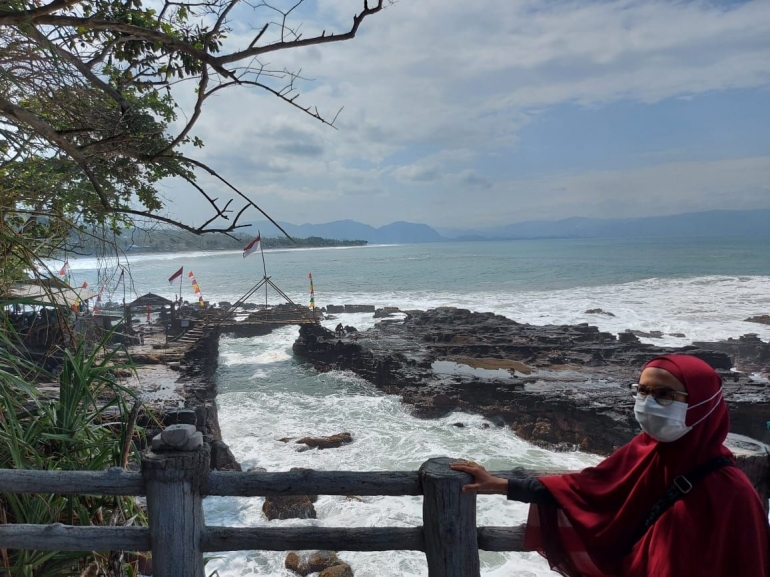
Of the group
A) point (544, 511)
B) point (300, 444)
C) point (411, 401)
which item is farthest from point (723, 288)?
point (544, 511)

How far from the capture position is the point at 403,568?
7.55 metres

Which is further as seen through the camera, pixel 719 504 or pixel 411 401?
pixel 411 401

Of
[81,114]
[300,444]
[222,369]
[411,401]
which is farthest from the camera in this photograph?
[222,369]

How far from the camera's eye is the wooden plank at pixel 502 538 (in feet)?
6.84

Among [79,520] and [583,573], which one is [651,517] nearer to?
[583,573]

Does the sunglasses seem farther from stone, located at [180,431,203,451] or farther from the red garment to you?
stone, located at [180,431,203,451]

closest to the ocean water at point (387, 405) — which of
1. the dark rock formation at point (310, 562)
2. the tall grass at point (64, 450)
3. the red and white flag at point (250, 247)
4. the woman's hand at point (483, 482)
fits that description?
the dark rock formation at point (310, 562)

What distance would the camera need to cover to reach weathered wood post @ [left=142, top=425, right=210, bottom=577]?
2.13 metres

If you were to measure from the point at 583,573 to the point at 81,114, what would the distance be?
156 inches

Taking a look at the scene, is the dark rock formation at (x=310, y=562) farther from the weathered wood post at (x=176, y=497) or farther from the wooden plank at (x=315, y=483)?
the wooden plank at (x=315, y=483)

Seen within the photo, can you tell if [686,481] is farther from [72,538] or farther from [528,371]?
[528,371]

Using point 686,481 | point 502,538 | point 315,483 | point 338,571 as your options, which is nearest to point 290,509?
point 338,571

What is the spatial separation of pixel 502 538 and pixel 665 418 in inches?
34.6

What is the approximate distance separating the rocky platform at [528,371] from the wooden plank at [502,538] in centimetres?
1116
